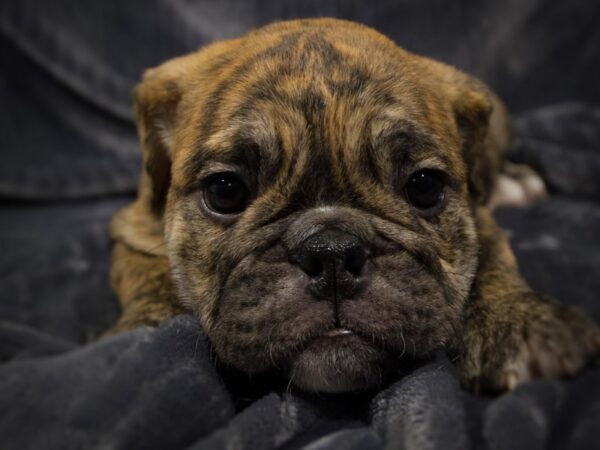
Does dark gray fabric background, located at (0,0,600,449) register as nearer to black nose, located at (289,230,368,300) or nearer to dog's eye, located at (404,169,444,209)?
black nose, located at (289,230,368,300)

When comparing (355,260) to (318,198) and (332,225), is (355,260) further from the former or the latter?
(318,198)

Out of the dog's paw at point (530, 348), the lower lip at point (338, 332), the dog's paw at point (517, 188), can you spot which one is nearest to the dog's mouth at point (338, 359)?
the lower lip at point (338, 332)

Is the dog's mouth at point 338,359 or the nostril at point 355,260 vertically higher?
the nostril at point 355,260

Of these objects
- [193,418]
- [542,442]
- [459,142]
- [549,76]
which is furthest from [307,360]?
[549,76]

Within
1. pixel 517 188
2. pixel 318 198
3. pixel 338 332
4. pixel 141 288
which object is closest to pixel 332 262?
pixel 338 332

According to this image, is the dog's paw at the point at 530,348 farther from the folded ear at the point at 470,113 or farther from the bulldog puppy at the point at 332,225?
the folded ear at the point at 470,113

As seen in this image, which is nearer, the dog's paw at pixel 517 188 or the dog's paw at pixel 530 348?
the dog's paw at pixel 530 348
